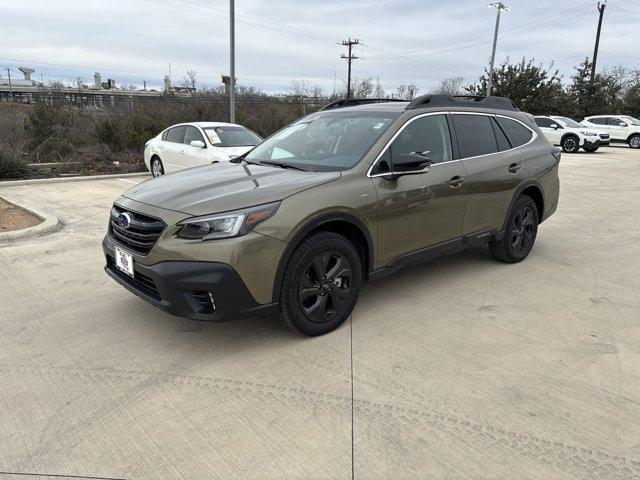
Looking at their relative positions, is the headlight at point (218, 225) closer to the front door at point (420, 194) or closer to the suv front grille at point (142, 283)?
the suv front grille at point (142, 283)

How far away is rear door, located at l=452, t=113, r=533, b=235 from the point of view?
4.78m

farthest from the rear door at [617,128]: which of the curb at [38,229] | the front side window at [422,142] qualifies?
the curb at [38,229]

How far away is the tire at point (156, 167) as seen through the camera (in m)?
11.8

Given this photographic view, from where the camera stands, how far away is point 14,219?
7.18m

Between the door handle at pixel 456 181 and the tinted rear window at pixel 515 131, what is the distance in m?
1.19

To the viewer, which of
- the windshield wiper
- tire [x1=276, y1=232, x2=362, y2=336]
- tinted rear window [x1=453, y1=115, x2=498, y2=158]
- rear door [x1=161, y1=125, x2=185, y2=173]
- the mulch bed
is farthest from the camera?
rear door [x1=161, y1=125, x2=185, y2=173]

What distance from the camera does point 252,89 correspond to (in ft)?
92.9

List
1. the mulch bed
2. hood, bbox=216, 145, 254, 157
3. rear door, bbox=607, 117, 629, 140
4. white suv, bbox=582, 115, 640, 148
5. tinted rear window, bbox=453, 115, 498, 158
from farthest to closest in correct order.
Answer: rear door, bbox=607, 117, 629, 140
white suv, bbox=582, 115, 640, 148
hood, bbox=216, 145, 254, 157
the mulch bed
tinted rear window, bbox=453, 115, 498, 158

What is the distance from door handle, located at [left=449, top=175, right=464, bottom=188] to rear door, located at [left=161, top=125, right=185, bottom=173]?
25.2ft

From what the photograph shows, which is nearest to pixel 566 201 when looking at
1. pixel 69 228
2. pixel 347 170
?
pixel 347 170

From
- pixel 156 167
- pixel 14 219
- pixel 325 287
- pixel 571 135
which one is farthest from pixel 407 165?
pixel 571 135

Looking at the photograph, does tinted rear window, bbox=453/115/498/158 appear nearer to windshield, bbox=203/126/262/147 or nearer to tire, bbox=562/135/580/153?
windshield, bbox=203/126/262/147

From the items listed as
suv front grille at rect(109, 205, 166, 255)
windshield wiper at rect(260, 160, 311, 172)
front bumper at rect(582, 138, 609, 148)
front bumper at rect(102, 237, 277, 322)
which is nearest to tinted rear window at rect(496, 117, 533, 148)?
windshield wiper at rect(260, 160, 311, 172)

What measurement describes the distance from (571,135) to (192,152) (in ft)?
65.8
